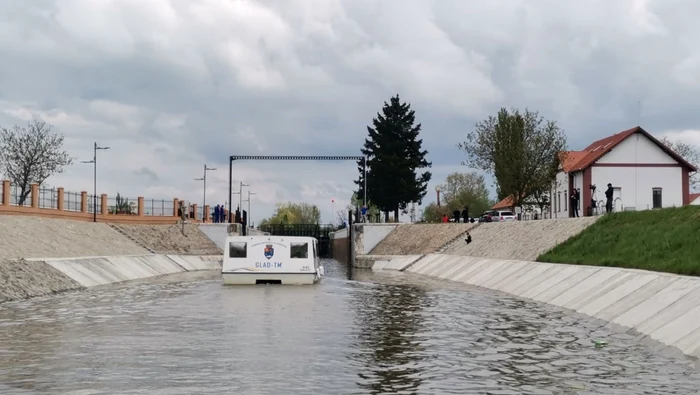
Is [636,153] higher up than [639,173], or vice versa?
[636,153]

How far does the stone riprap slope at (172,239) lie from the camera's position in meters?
74.4

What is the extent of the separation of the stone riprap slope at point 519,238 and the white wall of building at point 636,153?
642 inches

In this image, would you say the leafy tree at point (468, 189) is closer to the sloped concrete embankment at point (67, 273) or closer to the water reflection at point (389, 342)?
the sloped concrete embankment at point (67, 273)

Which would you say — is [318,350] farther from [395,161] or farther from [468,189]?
[468,189]

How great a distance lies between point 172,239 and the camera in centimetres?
7888

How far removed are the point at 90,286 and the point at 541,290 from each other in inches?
889

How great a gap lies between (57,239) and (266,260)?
20.3m

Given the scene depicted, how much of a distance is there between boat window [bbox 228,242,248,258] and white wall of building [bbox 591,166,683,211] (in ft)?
148

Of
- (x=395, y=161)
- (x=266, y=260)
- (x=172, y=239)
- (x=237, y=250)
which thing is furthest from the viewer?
(x=395, y=161)

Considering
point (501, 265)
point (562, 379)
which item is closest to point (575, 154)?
point (501, 265)

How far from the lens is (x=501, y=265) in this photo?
48.7 m

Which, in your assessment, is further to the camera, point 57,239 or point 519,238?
point 519,238

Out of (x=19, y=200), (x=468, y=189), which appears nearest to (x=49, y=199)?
(x=19, y=200)

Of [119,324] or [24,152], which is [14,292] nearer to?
[119,324]
